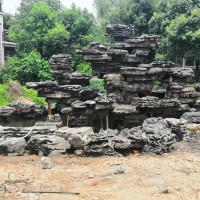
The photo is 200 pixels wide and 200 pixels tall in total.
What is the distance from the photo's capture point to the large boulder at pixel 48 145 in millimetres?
10461

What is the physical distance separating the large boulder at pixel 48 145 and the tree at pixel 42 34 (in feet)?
51.9

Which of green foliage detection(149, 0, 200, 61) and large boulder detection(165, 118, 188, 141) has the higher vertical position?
green foliage detection(149, 0, 200, 61)

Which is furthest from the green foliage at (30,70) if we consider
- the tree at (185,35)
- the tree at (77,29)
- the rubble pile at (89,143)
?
the rubble pile at (89,143)

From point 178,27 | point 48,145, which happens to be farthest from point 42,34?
point 48,145

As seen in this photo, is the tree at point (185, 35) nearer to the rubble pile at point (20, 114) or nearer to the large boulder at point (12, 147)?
the rubble pile at point (20, 114)

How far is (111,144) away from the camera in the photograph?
34.9 feet

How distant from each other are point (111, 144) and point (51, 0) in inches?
1095

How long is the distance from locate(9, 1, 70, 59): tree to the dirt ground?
16.6m

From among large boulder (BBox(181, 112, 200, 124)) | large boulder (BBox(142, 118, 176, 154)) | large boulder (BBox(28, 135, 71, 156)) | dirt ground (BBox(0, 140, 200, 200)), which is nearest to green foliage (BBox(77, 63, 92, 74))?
large boulder (BBox(181, 112, 200, 124))

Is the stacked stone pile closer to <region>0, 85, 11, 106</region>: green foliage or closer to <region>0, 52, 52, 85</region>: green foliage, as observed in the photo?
<region>0, 85, 11, 106</region>: green foliage

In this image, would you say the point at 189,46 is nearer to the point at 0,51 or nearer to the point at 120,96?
the point at 120,96

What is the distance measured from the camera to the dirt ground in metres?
7.25

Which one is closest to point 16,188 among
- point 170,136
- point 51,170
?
point 51,170

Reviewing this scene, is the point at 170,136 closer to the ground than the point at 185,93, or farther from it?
closer to the ground
